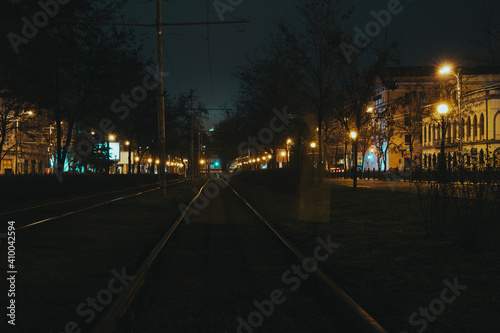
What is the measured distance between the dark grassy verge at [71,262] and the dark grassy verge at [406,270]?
3.15m

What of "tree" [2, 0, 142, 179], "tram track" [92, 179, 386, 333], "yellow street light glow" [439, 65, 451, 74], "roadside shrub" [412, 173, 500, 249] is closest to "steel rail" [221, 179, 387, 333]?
"tram track" [92, 179, 386, 333]

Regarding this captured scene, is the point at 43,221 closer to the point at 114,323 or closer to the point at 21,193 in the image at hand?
the point at 114,323

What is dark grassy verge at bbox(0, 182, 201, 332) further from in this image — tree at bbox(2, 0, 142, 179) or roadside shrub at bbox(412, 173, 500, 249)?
tree at bbox(2, 0, 142, 179)

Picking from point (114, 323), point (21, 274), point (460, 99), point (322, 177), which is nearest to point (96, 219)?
point (21, 274)

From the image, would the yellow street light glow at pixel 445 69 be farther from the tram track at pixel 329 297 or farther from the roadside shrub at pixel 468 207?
the tram track at pixel 329 297

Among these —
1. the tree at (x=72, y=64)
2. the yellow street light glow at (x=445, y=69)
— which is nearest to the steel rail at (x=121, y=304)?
the tree at (x=72, y=64)

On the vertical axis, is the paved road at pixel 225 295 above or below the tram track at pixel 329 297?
below

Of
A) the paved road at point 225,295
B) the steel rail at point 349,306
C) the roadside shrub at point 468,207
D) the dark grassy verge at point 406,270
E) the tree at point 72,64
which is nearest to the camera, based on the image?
the steel rail at point 349,306

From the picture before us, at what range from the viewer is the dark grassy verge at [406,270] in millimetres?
4930

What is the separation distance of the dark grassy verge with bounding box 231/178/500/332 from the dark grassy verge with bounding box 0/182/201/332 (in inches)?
124

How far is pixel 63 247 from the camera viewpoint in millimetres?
9289

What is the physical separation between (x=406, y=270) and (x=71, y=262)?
5.34 metres

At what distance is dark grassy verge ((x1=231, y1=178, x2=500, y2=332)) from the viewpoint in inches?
194

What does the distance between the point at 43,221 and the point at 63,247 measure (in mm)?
5129
